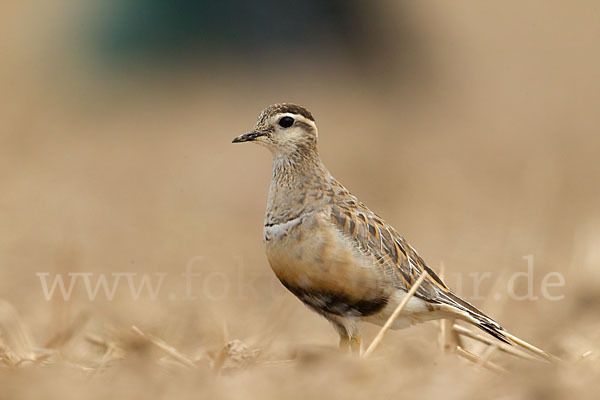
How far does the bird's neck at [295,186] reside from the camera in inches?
209

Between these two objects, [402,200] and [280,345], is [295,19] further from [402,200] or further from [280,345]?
[280,345]

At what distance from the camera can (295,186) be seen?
17.9 ft

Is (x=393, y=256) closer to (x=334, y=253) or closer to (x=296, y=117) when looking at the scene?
(x=334, y=253)

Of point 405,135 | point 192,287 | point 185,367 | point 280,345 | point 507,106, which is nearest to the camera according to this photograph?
point 185,367

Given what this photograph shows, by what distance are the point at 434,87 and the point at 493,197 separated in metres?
7.93

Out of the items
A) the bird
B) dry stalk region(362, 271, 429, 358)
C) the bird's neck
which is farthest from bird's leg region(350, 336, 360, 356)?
the bird's neck

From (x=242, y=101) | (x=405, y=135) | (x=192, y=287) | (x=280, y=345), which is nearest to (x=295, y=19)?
(x=242, y=101)

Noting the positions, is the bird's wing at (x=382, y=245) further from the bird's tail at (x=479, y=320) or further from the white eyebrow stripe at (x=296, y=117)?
the white eyebrow stripe at (x=296, y=117)

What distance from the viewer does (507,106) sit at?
776 inches

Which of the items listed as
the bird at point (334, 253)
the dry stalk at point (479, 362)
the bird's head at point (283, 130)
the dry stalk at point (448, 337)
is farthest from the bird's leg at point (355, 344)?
the bird's head at point (283, 130)

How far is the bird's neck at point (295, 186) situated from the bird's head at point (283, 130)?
56mm

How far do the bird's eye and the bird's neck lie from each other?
20 cm

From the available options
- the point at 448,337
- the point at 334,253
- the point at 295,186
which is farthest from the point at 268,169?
the point at 334,253

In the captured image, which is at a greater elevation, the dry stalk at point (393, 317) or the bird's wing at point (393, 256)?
the bird's wing at point (393, 256)
